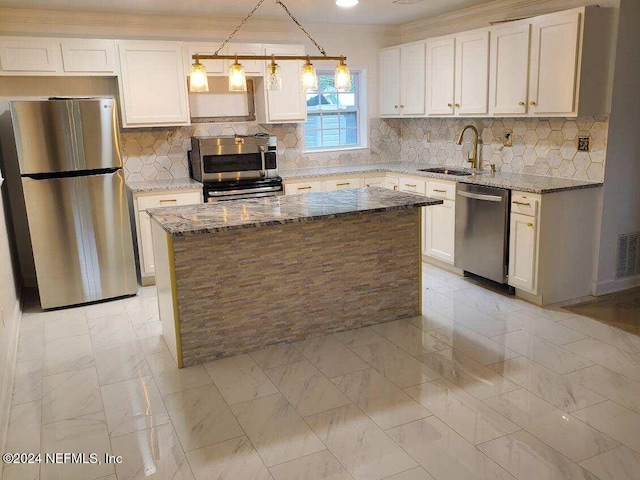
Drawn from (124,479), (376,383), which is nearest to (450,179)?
(376,383)

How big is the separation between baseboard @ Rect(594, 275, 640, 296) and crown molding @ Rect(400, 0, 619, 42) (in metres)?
2.15

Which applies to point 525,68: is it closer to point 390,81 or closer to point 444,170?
point 444,170

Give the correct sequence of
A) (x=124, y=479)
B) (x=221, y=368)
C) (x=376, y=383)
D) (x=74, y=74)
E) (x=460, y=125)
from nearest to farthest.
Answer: (x=124, y=479)
(x=376, y=383)
(x=221, y=368)
(x=74, y=74)
(x=460, y=125)

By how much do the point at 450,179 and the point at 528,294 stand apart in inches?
48.8

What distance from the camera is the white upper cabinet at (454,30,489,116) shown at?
15.9 ft

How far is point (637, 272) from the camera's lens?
4.65 m

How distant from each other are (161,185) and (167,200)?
18cm

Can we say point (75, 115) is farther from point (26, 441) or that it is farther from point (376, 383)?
point (376, 383)

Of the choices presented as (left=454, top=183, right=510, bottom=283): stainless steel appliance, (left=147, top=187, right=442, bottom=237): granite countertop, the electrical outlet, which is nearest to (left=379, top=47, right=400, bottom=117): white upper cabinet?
(left=454, top=183, right=510, bottom=283): stainless steel appliance

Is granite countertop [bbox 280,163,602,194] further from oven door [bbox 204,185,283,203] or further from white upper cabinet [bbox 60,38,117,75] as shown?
white upper cabinet [bbox 60,38,117,75]

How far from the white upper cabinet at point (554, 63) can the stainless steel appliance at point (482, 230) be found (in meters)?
0.76

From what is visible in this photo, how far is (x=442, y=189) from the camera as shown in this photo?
5.10 metres

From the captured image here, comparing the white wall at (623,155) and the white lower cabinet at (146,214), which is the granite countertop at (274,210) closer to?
the white lower cabinet at (146,214)

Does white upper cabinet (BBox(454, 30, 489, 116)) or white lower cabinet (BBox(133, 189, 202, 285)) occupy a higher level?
white upper cabinet (BBox(454, 30, 489, 116))
